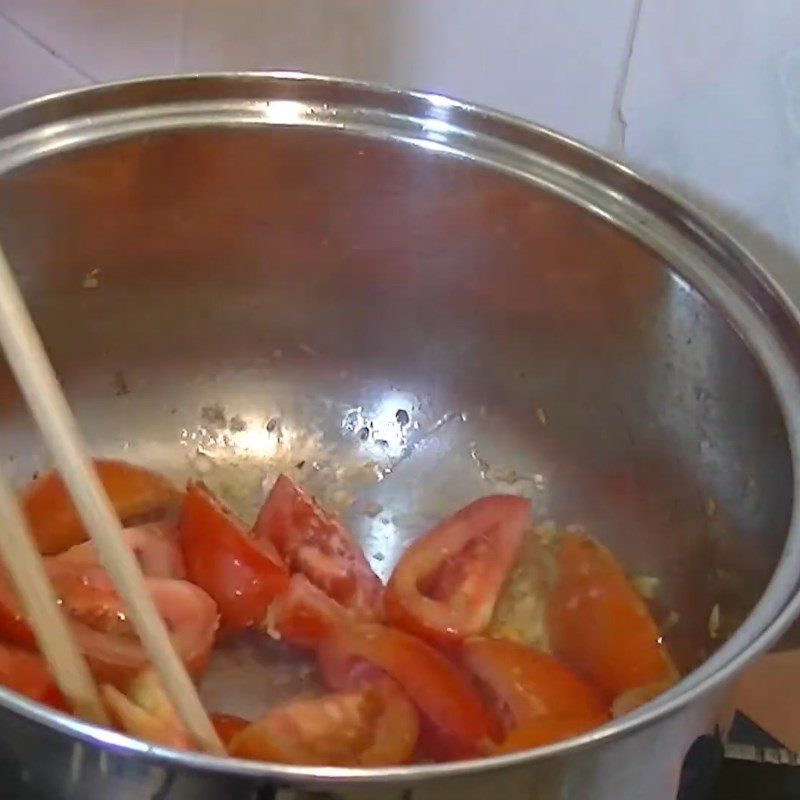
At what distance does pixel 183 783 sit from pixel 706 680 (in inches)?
6.7

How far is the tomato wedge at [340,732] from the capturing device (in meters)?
0.53

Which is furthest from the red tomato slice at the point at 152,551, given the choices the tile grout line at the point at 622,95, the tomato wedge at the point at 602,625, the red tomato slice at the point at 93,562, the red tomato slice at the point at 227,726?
the tile grout line at the point at 622,95

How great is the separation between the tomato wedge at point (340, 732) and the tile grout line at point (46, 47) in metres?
0.56

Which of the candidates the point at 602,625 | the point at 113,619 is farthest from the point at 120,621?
the point at 602,625

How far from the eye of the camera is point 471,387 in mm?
783

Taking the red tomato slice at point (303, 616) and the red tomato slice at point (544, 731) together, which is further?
the red tomato slice at point (303, 616)

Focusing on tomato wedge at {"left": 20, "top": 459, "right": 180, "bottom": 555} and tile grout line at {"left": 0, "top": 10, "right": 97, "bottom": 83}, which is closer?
tomato wedge at {"left": 20, "top": 459, "right": 180, "bottom": 555}

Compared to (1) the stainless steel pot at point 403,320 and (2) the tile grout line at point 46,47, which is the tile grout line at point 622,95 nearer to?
(1) the stainless steel pot at point 403,320

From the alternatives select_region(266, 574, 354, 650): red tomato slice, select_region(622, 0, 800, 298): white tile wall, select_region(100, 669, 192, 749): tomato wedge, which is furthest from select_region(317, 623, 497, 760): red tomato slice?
select_region(622, 0, 800, 298): white tile wall

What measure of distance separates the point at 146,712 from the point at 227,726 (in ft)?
0.20

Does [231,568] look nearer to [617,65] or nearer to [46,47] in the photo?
[617,65]

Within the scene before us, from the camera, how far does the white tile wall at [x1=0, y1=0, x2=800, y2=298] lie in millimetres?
638

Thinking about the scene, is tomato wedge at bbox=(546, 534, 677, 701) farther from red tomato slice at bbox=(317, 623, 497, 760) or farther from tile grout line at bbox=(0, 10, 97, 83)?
tile grout line at bbox=(0, 10, 97, 83)

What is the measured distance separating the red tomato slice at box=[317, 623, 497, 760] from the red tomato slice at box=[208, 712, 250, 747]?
0.06m
